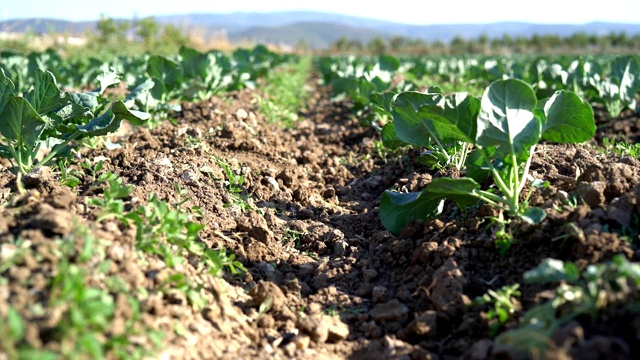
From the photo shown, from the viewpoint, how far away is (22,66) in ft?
27.5

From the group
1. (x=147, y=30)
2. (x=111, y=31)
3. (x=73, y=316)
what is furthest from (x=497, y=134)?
(x=147, y=30)

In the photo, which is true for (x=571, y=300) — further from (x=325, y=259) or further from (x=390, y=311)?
(x=325, y=259)

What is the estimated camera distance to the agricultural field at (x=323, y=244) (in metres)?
1.94

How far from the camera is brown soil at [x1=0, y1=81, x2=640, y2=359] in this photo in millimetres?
2166

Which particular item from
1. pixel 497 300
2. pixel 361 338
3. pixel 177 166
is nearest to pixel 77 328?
pixel 361 338

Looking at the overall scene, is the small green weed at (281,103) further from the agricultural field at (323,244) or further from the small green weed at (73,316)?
the small green weed at (73,316)

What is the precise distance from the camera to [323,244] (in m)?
3.50

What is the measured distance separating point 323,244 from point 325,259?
214mm

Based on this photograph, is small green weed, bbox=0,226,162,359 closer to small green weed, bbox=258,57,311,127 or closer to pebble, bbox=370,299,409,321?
pebble, bbox=370,299,409,321

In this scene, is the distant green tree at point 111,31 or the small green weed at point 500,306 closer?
the small green weed at point 500,306

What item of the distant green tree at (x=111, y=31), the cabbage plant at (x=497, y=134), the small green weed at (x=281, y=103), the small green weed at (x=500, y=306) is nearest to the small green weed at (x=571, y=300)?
the small green weed at (x=500, y=306)

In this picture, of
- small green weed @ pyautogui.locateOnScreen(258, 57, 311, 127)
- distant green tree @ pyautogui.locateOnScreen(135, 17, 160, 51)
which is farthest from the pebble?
distant green tree @ pyautogui.locateOnScreen(135, 17, 160, 51)

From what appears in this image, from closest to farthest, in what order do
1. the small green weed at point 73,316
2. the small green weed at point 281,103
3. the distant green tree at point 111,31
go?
the small green weed at point 73,316, the small green weed at point 281,103, the distant green tree at point 111,31

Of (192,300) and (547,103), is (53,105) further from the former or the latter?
(547,103)
